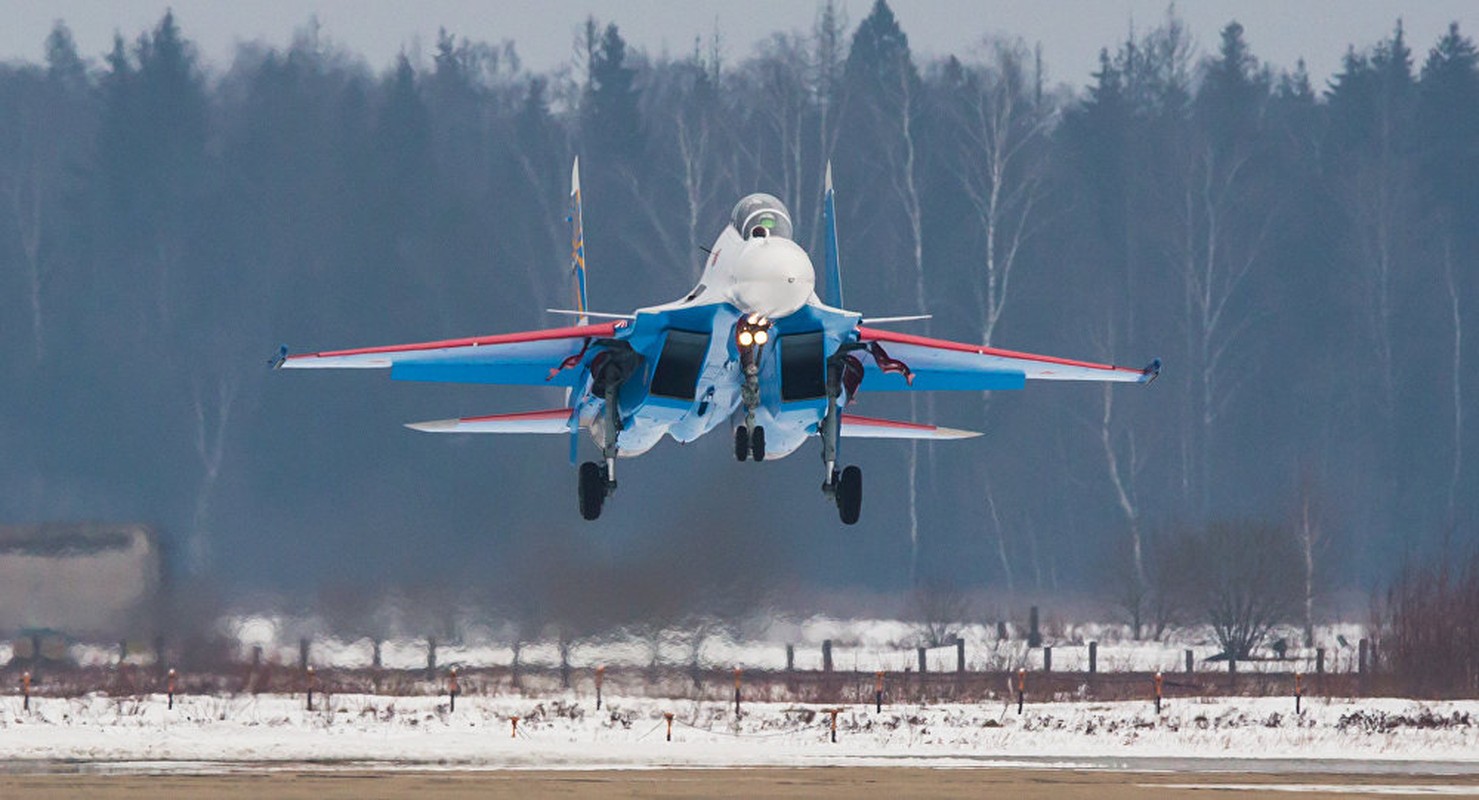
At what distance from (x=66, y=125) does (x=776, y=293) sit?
160 ft

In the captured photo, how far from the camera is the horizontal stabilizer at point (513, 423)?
3067 centimetres

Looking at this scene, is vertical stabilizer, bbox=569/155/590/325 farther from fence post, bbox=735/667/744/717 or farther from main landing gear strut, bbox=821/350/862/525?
main landing gear strut, bbox=821/350/862/525

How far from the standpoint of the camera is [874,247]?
68.4 metres

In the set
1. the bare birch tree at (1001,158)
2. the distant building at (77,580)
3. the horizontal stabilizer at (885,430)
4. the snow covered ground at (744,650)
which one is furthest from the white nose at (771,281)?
the bare birch tree at (1001,158)

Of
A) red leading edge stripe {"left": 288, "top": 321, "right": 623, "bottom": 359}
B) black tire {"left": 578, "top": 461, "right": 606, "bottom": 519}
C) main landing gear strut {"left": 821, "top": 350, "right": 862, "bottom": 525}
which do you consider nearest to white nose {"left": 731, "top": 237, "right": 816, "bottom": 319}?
main landing gear strut {"left": 821, "top": 350, "right": 862, "bottom": 525}

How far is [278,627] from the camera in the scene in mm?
38562

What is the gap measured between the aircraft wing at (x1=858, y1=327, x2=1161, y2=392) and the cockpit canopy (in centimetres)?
189

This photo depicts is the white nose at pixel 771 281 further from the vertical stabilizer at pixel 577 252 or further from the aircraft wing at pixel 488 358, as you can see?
the vertical stabilizer at pixel 577 252

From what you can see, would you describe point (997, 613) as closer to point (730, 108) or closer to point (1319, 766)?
point (1319, 766)

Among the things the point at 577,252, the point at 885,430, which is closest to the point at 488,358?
the point at 885,430

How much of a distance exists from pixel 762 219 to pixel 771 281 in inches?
58.9

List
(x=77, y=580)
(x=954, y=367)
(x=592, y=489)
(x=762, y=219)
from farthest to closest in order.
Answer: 1. (x=77, y=580)
2. (x=954, y=367)
3. (x=592, y=489)
4. (x=762, y=219)

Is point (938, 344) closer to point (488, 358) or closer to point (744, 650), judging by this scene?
point (488, 358)

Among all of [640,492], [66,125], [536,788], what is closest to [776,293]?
[536,788]
